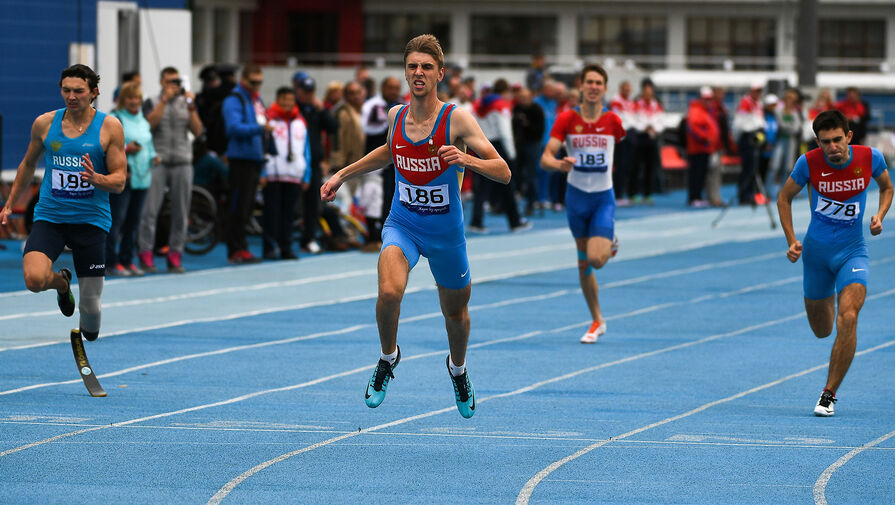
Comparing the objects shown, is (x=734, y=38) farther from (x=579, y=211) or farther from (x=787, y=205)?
(x=787, y=205)

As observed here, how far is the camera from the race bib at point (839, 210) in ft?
32.8

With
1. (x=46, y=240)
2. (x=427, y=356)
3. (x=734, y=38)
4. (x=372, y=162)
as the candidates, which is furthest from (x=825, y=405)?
(x=734, y=38)

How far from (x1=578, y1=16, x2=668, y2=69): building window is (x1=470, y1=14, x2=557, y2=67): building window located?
1387mm

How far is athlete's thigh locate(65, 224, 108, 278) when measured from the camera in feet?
32.7

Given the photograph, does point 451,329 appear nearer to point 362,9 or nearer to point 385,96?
point 385,96

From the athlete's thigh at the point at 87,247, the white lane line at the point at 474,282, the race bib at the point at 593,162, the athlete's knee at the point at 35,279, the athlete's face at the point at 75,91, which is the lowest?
the white lane line at the point at 474,282

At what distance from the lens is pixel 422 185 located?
27.3 ft

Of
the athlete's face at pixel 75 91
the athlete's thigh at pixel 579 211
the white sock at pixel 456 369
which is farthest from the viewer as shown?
the athlete's thigh at pixel 579 211

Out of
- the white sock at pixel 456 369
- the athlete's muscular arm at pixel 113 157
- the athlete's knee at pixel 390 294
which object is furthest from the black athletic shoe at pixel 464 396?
the athlete's muscular arm at pixel 113 157

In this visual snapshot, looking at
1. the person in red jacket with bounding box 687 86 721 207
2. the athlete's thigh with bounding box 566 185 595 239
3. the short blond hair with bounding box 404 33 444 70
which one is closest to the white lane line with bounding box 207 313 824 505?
the athlete's thigh with bounding box 566 185 595 239

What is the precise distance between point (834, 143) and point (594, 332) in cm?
379

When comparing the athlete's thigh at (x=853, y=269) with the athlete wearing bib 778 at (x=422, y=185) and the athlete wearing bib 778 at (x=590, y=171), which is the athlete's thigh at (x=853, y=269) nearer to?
the athlete wearing bib 778 at (x=422, y=185)

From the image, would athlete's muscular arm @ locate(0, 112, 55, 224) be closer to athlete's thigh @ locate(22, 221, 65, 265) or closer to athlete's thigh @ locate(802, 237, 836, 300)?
athlete's thigh @ locate(22, 221, 65, 265)

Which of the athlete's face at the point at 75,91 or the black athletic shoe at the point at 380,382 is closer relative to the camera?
the black athletic shoe at the point at 380,382
